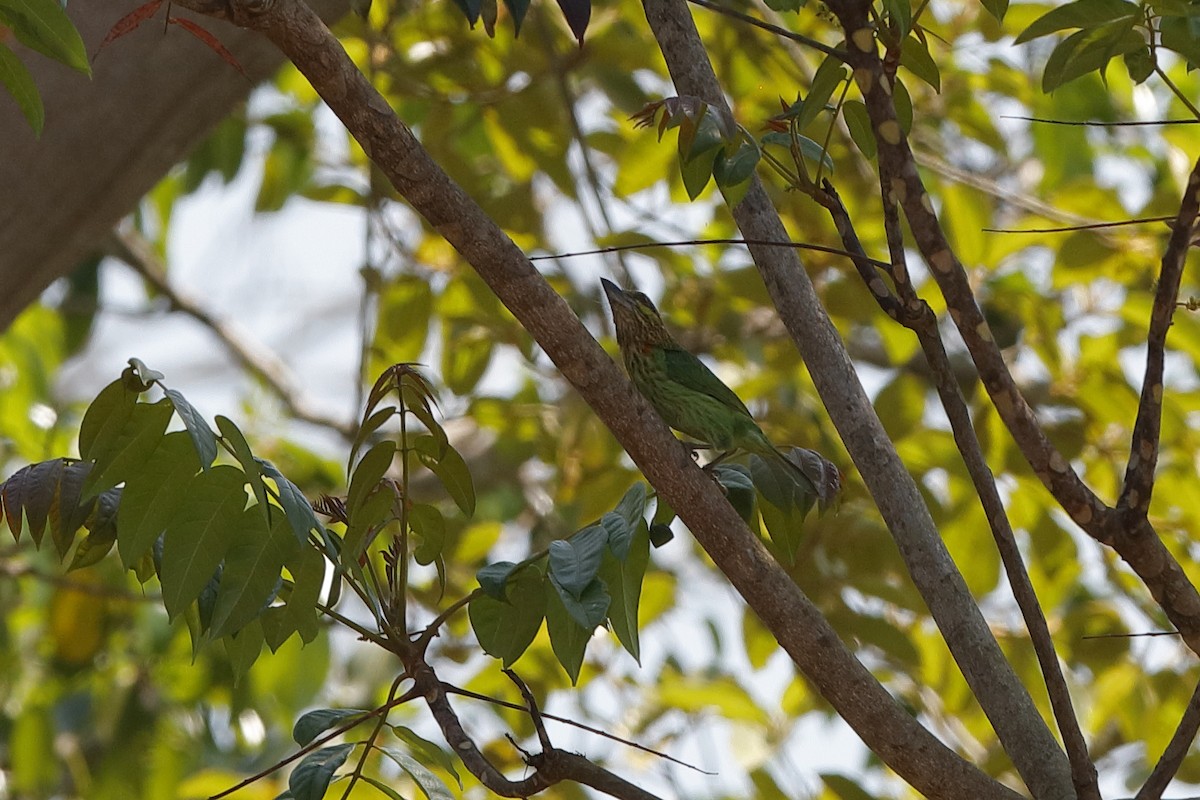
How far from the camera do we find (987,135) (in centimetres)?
376

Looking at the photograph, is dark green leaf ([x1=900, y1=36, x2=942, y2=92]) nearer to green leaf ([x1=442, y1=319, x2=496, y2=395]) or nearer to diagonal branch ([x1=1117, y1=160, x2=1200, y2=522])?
diagonal branch ([x1=1117, y1=160, x2=1200, y2=522])

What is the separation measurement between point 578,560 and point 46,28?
88 centimetres

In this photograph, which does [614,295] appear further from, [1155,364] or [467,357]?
[1155,364]

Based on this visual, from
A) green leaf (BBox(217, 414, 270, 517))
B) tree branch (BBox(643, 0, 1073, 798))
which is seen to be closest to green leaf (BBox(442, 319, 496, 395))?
tree branch (BBox(643, 0, 1073, 798))

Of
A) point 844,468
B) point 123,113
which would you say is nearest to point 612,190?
point 844,468

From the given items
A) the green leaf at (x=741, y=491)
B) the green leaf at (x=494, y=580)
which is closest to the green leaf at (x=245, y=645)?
the green leaf at (x=494, y=580)

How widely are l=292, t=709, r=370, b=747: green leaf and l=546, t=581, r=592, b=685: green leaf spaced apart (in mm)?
248

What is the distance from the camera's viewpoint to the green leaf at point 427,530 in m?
1.69

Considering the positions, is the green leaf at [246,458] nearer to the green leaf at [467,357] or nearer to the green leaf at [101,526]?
the green leaf at [101,526]

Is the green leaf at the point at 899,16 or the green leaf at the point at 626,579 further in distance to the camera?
the green leaf at the point at 626,579

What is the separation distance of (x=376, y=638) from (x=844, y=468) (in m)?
1.69

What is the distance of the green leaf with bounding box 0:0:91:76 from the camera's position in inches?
55.0

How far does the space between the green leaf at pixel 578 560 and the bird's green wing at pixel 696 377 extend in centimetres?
61

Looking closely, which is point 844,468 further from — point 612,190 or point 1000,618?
point 1000,618
